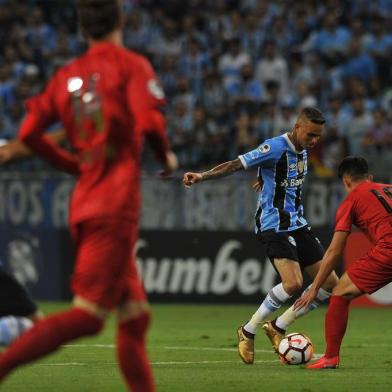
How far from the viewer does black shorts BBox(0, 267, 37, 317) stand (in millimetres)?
8055

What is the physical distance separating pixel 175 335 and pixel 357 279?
14.0ft

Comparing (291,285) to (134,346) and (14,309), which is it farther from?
(134,346)

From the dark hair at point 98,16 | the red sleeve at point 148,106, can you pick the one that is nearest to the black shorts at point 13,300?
the red sleeve at point 148,106

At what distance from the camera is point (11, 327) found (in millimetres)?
7953

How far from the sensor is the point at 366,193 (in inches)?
388

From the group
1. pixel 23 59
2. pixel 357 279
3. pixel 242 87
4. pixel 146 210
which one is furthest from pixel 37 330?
pixel 23 59

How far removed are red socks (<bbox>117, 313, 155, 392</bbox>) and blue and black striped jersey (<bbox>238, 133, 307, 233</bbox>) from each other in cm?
481

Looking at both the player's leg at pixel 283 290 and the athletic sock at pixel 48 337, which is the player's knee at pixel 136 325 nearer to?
the athletic sock at pixel 48 337

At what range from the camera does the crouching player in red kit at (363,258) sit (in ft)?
32.1

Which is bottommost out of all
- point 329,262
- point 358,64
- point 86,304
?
point 358,64

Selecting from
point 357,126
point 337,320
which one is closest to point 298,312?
point 337,320

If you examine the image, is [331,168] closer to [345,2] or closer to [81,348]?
[345,2]

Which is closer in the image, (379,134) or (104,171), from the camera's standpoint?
(104,171)

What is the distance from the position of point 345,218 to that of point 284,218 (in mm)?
1452
